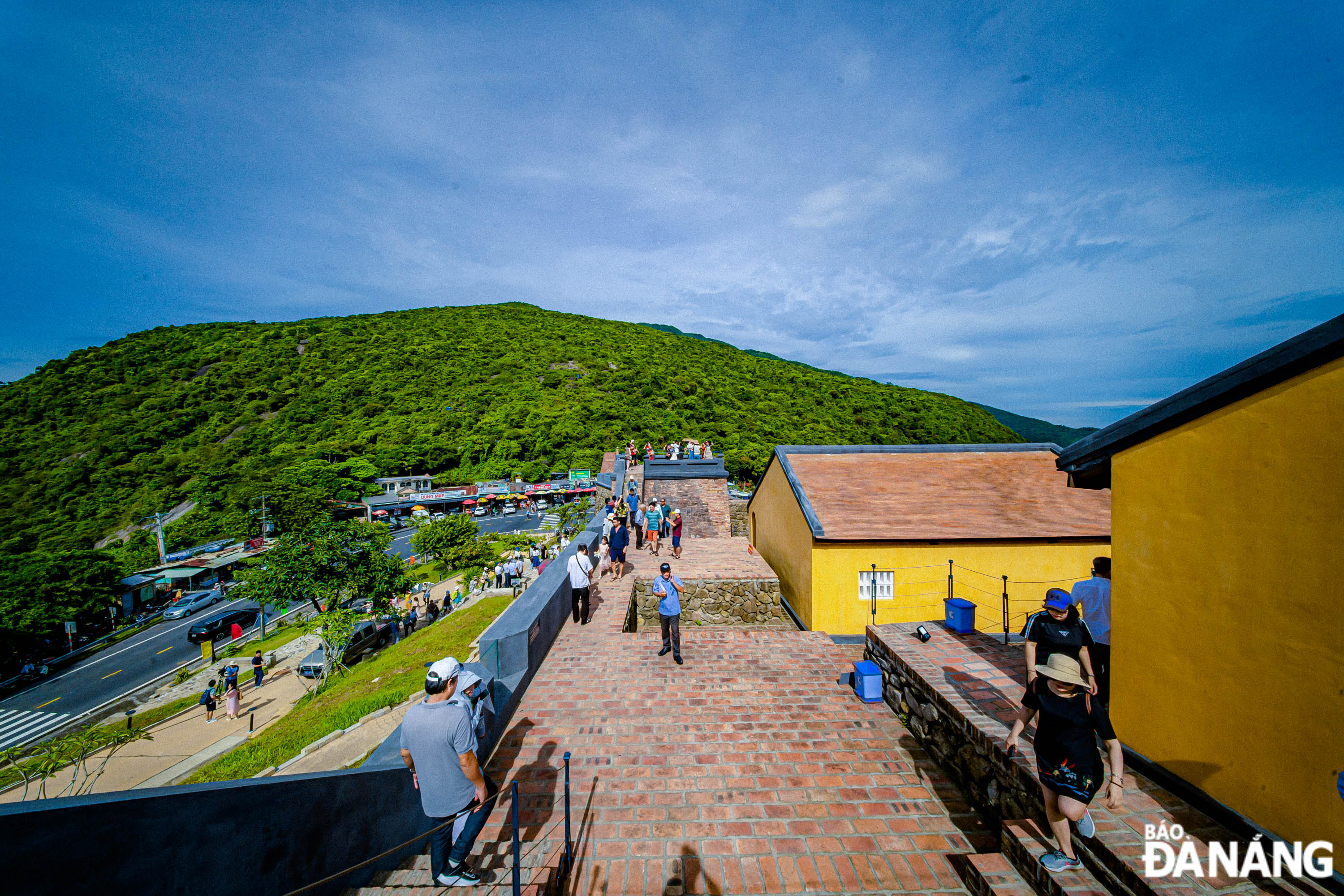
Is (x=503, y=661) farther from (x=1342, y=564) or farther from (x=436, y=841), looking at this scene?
(x=1342, y=564)

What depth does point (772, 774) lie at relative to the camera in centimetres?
480

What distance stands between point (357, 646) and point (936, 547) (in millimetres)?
25296

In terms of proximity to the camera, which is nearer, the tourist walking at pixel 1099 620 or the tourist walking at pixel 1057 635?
the tourist walking at pixel 1057 635

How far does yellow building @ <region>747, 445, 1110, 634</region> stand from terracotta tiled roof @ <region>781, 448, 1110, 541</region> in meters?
0.03

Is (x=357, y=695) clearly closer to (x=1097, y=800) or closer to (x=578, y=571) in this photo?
(x=578, y=571)

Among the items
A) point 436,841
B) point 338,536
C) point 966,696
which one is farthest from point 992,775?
point 338,536

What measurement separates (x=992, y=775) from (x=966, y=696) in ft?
3.35

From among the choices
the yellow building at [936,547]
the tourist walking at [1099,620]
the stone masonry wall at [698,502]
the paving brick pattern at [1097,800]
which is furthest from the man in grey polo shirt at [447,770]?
the stone masonry wall at [698,502]

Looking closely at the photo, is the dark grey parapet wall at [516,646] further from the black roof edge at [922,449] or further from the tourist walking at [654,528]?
the black roof edge at [922,449]

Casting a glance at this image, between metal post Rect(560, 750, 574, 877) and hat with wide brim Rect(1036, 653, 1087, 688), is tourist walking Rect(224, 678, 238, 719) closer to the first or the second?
metal post Rect(560, 750, 574, 877)

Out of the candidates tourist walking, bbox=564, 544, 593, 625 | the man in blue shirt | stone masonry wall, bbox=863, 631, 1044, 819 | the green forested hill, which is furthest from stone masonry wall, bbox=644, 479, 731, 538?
the green forested hill

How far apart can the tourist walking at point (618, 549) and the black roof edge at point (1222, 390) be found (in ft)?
27.5

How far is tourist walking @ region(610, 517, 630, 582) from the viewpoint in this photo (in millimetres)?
10930

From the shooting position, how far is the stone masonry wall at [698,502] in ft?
61.4
